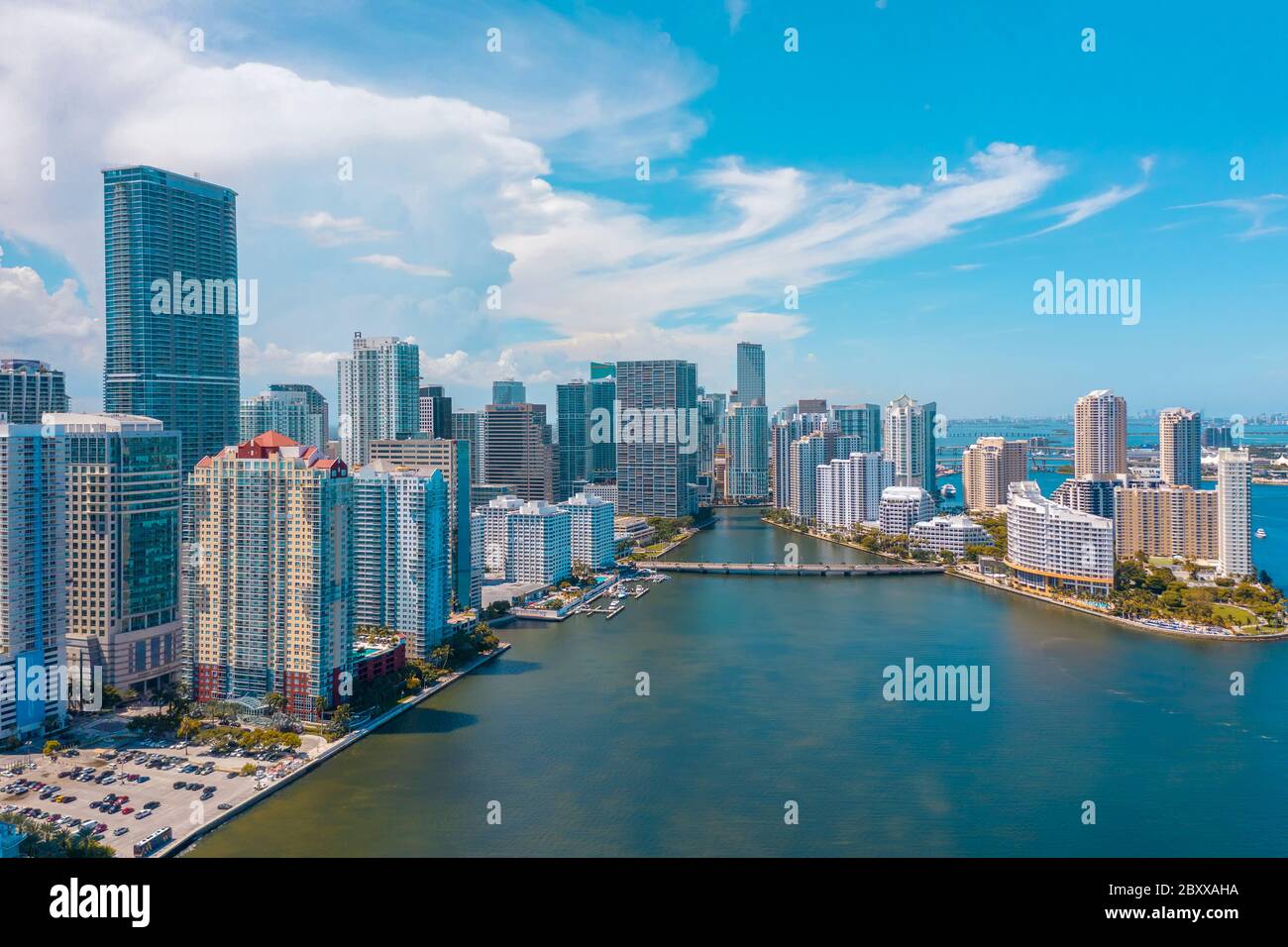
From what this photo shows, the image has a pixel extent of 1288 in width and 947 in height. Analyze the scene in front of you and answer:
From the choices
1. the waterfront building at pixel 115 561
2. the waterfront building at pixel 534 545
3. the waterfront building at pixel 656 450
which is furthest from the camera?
the waterfront building at pixel 656 450

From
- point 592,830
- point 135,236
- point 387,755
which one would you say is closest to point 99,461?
point 387,755

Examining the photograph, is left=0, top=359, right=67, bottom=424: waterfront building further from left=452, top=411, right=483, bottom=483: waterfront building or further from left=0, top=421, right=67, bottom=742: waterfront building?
left=452, top=411, right=483, bottom=483: waterfront building

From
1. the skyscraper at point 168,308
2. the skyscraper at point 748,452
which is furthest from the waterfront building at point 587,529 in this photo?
the skyscraper at point 748,452

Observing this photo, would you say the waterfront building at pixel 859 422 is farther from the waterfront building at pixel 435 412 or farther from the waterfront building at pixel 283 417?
the waterfront building at pixel 283 417

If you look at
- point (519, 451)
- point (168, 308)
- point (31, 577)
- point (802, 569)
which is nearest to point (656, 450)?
point (519, 451)

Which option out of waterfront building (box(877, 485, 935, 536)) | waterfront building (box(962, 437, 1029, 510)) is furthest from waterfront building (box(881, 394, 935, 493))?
waterfront building (box(877, 485, 935, 536))
